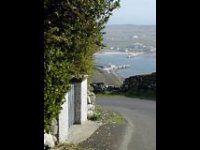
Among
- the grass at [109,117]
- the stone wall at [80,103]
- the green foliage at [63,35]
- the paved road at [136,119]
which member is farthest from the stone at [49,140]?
the grass at [109,117]

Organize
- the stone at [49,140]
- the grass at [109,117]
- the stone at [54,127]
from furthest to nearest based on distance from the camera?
the grass at [109,117] → the stone at [54,127] → the stone at [49,140]

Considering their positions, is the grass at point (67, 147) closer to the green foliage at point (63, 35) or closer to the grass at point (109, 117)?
the green foliage at point (63, 35)

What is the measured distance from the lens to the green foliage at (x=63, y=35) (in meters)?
11.7

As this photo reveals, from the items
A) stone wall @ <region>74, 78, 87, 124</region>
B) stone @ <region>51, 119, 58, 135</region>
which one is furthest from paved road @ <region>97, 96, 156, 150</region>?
stone @ <region>51, 119, 58, 135</region>

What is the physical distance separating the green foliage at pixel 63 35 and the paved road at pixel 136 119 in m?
2.95

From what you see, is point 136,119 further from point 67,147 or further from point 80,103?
point 67,147

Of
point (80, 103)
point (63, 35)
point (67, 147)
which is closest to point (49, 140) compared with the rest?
point (67, 147)

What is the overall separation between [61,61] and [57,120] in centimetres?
203

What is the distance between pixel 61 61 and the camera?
13570 mm

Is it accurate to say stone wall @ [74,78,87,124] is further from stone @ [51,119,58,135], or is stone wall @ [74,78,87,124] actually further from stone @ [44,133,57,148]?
stone @ [44,133,57,148]

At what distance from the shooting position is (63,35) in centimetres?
1241

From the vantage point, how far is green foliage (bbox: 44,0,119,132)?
1171 cm
